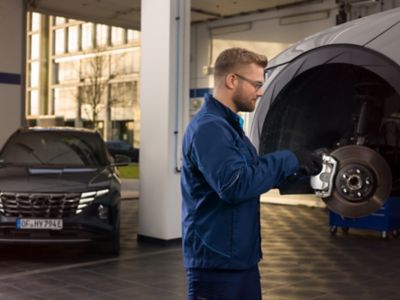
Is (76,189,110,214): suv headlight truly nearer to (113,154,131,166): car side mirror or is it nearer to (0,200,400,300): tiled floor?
(0,200,400,300): tiled floor

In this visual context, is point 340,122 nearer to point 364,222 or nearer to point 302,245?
point 302,245

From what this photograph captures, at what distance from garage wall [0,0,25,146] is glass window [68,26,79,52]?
37.9 m

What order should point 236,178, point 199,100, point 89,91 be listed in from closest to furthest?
point 236,178 < point 199,100 < point 89,91

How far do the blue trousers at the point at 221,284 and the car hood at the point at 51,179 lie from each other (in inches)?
160

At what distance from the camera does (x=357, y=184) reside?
2.83m

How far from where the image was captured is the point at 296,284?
554 centimetres

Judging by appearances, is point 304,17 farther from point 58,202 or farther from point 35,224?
point 35,224

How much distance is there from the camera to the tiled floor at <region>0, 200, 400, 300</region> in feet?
17.0

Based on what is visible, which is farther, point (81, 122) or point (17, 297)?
point (81, 122)

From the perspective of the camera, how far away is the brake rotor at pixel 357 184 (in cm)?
282

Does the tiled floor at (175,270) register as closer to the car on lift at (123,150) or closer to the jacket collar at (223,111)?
the jacket collar at (223,111)

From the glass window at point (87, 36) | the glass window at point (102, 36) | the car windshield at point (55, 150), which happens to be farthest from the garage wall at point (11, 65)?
the glass window at point (87, 36)

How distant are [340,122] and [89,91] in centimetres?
3111

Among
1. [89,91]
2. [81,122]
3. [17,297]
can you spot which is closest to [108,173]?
[17,297]
